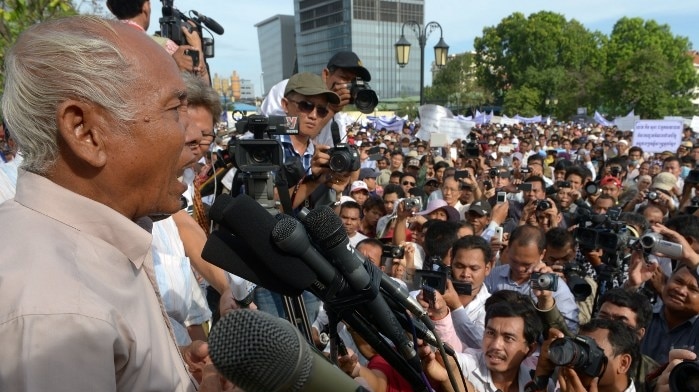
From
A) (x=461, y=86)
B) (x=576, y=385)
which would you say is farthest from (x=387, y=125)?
(x=461, y=86)

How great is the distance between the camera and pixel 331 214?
3.95ft

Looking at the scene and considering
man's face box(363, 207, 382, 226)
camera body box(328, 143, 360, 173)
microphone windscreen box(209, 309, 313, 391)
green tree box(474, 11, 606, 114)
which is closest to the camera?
microphone windscreen box(209, 309, 313, 391)

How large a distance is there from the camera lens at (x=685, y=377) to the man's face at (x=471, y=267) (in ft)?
8.00

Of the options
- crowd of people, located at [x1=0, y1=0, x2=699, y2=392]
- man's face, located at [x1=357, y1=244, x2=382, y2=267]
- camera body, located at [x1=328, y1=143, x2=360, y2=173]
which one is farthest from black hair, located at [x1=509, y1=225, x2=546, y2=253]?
camera body, located at [x1=328, y1=143, x2=360, y2=173]

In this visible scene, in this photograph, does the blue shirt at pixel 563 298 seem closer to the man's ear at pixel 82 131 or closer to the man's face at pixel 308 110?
the man's face at pixel 308 110

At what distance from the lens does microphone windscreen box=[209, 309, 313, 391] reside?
744 mm

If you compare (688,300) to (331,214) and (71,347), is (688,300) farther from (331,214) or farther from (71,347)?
(71,347)

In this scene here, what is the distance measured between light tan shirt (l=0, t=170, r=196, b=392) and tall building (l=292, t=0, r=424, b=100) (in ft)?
276

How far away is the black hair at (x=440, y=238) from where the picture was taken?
4875 mm

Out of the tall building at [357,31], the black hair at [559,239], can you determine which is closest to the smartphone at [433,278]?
the black hair at [559,239]

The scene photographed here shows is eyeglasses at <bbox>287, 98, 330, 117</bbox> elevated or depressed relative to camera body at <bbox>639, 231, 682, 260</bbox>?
elevated

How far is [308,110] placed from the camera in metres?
3.42

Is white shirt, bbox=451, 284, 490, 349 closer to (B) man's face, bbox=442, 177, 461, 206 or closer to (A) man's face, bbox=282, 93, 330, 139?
(A) man's face, bbox=282, 93, 330, 139

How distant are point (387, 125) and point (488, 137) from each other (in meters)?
7.09
